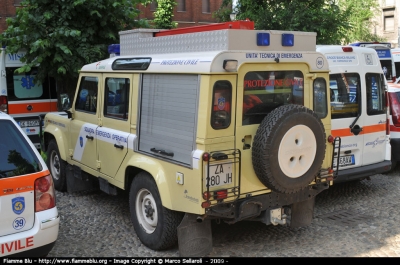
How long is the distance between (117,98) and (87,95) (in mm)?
1049

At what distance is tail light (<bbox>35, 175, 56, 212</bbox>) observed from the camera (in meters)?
4.15

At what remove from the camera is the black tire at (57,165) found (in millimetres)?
7496

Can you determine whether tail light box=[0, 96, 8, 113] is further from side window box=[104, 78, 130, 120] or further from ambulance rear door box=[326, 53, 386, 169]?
ambulance rear door box=[326, 53, 386, 169]

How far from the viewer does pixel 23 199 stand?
13.3ft

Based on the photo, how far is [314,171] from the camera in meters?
4.98

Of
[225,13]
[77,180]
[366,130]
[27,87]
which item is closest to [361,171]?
[366,130]

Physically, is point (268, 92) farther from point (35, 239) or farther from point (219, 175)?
point (35, 239)

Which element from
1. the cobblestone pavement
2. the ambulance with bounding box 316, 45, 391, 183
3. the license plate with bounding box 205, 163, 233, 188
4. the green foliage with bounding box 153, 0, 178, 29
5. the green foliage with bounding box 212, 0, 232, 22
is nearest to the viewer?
the license plate with bounding box 205, 163, 233, 188

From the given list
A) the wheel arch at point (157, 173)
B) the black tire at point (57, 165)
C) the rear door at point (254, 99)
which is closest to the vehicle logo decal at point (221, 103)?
the rear door at point (254, 99)

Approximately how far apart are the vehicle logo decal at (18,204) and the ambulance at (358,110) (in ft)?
14.3

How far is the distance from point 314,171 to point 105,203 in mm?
3499

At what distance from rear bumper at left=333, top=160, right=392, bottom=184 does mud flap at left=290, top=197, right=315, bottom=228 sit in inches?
51.8

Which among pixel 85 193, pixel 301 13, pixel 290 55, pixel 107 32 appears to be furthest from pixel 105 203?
pixel 301 13

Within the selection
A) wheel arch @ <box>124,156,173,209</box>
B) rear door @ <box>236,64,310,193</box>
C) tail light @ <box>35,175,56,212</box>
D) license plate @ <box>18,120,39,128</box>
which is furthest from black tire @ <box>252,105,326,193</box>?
license plate @ <box>18,120,39,128</box>
